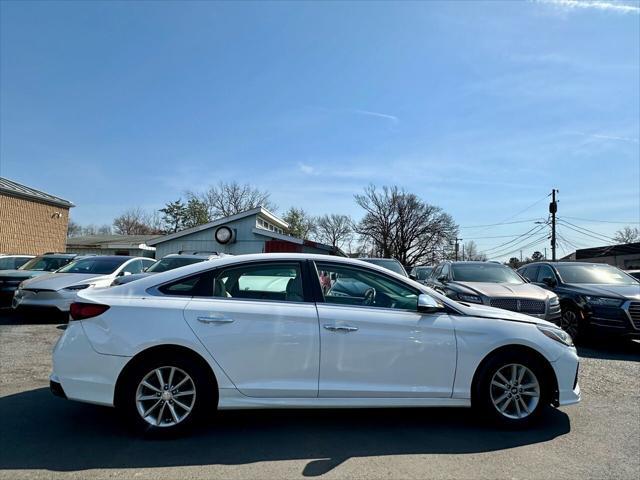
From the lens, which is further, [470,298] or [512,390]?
[470,298]

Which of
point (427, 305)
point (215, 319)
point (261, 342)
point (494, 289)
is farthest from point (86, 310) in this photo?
point (494, 289)

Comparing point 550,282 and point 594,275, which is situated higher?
point 594,275

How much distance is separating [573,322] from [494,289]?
2.08m

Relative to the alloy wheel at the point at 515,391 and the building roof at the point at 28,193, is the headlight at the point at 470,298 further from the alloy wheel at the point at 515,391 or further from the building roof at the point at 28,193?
the building roof at the point at 28,193

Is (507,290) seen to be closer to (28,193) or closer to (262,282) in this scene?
(262,282)

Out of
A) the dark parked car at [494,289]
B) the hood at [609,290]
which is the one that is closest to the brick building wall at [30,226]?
the dark parked car at [494,289]

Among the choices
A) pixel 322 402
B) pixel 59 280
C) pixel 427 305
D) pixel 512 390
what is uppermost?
pixel 427 305

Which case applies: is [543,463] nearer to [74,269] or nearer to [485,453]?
[485,453]

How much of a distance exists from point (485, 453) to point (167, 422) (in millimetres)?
2676

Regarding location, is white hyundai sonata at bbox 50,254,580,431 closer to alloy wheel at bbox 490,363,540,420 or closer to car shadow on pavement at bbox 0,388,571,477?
alloy wheel at bbox 490,363,540,420

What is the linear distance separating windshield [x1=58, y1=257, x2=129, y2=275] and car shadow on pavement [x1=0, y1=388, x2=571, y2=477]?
6.03 m

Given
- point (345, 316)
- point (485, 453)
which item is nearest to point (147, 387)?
point (345, 316)

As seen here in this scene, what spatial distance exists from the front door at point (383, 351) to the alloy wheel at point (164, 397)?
46.0 inches

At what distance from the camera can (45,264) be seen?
12266 mm
